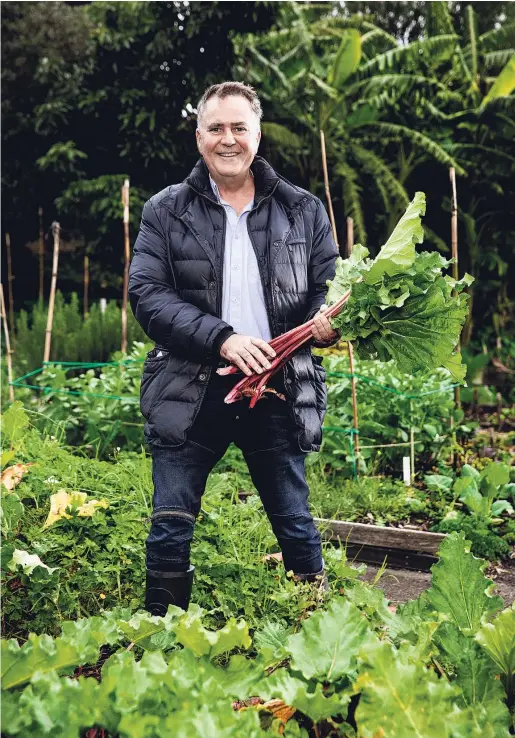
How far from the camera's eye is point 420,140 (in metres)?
11.3

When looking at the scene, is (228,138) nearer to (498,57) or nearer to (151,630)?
(151,630)

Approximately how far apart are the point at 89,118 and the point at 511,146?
21.5ft

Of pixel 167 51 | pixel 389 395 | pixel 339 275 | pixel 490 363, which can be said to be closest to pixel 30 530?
pixel 339 275

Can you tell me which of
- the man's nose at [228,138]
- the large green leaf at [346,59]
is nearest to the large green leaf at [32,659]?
the man's nose at [228,138]

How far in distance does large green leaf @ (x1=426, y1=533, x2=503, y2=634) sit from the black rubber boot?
3.24 feet

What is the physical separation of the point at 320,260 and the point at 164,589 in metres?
1.28

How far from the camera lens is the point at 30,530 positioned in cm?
314

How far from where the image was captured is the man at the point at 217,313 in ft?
8.56

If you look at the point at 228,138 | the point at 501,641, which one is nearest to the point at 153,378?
the point at 228,138

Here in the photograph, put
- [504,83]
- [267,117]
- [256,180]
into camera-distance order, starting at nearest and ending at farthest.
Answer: [256,180]
[504,83]
[267,117]

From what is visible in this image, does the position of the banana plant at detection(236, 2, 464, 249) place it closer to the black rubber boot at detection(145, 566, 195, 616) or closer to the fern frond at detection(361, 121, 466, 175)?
the fern frond at detection(361, 121, 466, 175)

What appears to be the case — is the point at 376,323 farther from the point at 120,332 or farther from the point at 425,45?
the point at 425,45

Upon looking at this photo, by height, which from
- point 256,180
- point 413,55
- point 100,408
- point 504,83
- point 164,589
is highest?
point 413,55

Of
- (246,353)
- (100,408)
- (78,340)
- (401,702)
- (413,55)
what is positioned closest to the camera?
(401,702)
